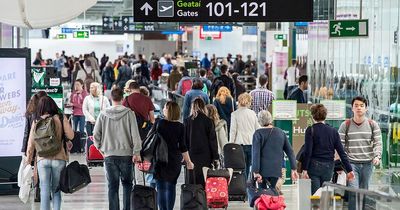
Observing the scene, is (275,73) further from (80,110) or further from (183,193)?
(183,193)

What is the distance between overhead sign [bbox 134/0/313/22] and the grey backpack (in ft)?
8.21

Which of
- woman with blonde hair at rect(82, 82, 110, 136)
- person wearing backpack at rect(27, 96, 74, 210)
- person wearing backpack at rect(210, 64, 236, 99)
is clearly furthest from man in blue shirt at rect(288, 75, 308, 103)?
person wearing backpack at rect(27, 96, 74, 210)

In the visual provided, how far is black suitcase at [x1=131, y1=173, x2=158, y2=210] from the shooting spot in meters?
12.6

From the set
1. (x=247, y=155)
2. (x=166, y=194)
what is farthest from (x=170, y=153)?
(x=247, y=155)

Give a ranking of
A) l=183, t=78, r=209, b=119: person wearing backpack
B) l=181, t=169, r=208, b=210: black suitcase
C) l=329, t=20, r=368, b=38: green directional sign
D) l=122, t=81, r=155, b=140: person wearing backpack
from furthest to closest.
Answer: l=183, t=78, r=209, b=119: person wearing backpack → l=329, t=20, r=368, b=38: green directional sign → l=122, t=81, r=155, b=140: person wearing backpack → l=181, t=169, r=208, b=210: black suitcase

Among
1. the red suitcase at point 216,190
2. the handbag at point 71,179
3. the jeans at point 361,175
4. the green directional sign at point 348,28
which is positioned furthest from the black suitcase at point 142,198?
the green directional sign at point 348,28

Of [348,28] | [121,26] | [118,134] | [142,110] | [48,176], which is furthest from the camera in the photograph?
[121,26]

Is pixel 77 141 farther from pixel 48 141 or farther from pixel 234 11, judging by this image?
pixel 48 141

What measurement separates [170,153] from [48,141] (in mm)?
1596

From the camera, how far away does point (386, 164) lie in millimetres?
18172

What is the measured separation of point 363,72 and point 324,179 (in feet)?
30.2

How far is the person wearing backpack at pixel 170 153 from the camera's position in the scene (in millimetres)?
12727

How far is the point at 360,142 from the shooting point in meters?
13.1

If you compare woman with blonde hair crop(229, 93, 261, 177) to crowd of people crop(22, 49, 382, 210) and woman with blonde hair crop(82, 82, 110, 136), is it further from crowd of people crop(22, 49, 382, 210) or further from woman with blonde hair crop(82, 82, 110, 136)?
woman with blonde hair crop(82, 82, 110, 136)
